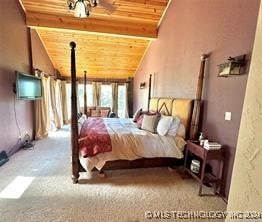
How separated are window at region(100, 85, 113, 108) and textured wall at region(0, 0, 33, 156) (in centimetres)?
370

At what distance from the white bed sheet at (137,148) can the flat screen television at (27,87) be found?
→ 2207 millimetres

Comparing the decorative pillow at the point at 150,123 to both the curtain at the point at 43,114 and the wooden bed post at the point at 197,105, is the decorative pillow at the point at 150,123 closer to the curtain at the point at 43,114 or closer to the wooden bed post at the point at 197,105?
the wooden bed post at the point at 197,105

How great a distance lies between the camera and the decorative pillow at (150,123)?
11.5 ft

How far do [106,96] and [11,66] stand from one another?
14.6ft

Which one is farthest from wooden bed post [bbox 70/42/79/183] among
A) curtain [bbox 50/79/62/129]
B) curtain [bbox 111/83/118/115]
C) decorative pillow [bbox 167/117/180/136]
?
curtain [bbox 111/83/118/115]

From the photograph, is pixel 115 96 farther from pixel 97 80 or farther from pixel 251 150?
pixel 251 150

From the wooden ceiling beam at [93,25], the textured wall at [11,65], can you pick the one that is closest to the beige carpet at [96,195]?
the textured wall at [11,65]

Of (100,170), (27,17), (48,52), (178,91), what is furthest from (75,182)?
(48,52)

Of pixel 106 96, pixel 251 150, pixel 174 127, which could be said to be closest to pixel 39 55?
pixel 106 96

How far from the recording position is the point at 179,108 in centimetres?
356

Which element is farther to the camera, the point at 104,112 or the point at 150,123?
the point at 104,112

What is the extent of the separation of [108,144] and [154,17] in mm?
3797

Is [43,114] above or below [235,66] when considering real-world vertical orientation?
below

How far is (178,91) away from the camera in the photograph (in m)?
4.05
